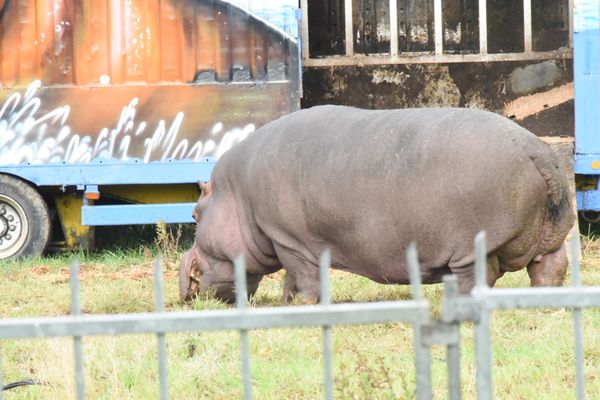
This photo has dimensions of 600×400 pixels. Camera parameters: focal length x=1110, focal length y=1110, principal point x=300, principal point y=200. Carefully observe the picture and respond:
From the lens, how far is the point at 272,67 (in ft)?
33.7

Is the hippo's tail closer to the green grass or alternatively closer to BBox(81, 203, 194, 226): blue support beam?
the green grass

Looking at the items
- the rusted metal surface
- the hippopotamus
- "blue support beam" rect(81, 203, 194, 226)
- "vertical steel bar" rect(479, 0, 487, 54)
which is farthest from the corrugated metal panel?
the hippopotamus

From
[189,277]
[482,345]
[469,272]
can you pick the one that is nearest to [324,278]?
[482,345]

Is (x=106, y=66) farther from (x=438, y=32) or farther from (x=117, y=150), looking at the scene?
(x=438, y=32)

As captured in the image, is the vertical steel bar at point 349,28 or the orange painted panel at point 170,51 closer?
the orange painted panel at point 170,51

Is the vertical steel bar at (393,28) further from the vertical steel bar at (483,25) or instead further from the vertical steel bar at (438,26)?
the vertical steel bar at (483,25)

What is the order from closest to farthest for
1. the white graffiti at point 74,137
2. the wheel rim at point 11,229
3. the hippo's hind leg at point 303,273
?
the hippo's hind leg at point 303,273, the white graffiti at point 74,137, the wheel rim at point 11,229

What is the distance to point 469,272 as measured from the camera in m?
6.51

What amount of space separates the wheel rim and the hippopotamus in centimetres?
318

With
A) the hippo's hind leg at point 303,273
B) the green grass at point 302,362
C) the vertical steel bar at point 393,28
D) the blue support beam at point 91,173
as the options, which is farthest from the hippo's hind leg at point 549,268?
the vertical steel bar at point 393,28

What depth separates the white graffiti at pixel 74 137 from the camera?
10.1m

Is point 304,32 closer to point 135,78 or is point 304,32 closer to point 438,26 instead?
point 438,26

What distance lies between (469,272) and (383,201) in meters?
0.65

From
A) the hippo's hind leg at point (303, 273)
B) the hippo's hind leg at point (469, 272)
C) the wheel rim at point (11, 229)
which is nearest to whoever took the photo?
the hippo's hind leg at point (469, 272)
